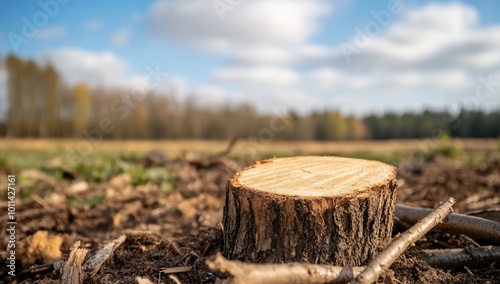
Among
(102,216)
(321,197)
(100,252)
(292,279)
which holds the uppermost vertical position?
(321,197)

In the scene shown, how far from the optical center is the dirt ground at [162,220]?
2490mm

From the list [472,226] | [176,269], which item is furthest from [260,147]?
[176,269]

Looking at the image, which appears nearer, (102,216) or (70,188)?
(102,216)

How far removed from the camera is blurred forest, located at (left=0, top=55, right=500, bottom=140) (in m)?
38.7

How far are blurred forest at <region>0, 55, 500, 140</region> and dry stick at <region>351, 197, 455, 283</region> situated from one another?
3362 centimetres

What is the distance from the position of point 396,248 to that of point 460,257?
0.82 meters

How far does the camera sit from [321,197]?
2.19m

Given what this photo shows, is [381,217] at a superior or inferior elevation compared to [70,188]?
superior

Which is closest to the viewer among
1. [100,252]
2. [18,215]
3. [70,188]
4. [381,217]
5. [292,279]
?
[292,279]

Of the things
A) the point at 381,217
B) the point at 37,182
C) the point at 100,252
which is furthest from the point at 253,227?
the point at 37,182

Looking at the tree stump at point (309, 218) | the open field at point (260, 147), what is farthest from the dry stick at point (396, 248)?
the open field at point (260, 147)

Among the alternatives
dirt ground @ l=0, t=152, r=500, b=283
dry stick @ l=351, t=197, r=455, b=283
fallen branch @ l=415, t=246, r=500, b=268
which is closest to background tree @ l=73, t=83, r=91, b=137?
dirt ground @ l=0, t=152, r=500, b=283

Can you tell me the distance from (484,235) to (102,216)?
14.2 ft

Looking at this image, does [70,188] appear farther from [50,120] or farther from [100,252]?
[50,120]
